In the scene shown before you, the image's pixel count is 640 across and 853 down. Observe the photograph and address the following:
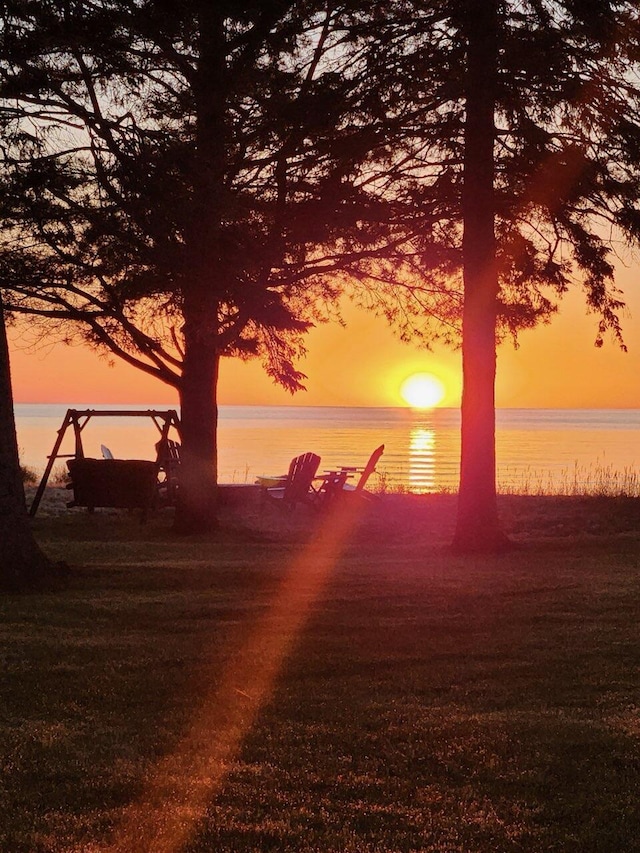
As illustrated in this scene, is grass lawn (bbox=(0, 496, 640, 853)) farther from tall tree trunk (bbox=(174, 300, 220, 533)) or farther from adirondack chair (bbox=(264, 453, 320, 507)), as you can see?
adirondack chair (bbox=(264, 453, 320, 507))

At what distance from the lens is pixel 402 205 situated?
14.1 meters

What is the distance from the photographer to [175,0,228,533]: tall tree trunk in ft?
33.3

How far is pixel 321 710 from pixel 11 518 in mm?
4900

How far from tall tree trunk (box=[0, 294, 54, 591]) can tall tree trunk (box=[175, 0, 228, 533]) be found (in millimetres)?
2013

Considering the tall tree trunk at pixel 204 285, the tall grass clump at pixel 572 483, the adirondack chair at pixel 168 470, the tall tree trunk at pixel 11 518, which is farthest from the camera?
the tall grass clump at pixel 572 483

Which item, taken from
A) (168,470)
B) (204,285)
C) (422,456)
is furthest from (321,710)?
(422,456)

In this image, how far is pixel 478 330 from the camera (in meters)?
12.8

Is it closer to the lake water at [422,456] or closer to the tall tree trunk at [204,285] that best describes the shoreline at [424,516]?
Answer: the tall tree trunk at [204,285]

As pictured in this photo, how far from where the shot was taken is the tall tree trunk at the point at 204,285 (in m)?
10.2

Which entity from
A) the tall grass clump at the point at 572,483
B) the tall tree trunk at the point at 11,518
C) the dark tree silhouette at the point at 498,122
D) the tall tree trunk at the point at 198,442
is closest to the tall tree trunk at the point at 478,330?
the dark tree silhouette at the point at 498,122

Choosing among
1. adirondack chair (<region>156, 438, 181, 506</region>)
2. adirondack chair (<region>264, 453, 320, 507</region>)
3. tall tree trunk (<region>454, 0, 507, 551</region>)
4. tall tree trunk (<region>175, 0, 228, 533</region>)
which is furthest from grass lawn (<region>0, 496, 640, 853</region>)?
adirondack chair (<region>264, 453, 320, 507</region>)

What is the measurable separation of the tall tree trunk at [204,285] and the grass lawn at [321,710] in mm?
2930

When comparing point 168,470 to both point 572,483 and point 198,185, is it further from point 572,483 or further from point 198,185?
point 572,483

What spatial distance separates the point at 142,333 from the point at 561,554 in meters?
6.86
